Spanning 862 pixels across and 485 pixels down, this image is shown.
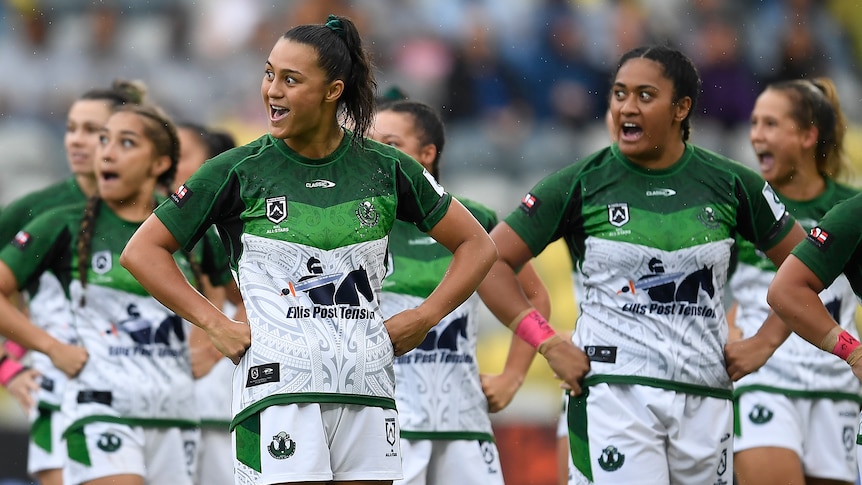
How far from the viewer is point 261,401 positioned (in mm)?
5113

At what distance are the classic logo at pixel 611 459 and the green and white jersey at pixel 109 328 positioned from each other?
2.39 m

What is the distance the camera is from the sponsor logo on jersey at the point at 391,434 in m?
5.22

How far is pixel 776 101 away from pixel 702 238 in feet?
7.44

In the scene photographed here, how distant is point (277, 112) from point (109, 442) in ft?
8.24

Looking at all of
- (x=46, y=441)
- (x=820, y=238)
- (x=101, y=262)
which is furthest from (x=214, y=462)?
(x=820, y=238)

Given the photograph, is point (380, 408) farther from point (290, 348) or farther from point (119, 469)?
point (119, 469)

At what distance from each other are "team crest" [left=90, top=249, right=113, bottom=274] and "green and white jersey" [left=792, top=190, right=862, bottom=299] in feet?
11.3

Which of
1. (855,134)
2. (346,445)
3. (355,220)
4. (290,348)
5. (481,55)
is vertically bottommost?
(346,445)

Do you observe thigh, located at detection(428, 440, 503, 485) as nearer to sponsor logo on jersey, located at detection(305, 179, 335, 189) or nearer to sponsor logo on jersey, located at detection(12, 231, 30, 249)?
sponsor logo on jersey, located at detection(305, 179, 335, 189)

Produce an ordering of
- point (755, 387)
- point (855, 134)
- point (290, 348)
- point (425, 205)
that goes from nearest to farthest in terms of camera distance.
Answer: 1. point (290, 348)
2. point (425, 205)
3. point (755, 387)
4. point (855, 134)

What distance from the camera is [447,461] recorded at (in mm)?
7020

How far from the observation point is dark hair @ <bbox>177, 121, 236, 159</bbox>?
9.17 meters

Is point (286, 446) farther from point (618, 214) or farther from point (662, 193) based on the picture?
point (662, 193)

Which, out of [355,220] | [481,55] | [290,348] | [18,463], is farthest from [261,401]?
[481,55]
